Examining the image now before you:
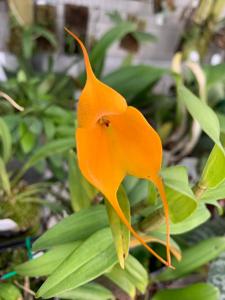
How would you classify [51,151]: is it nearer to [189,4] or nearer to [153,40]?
[153,40]

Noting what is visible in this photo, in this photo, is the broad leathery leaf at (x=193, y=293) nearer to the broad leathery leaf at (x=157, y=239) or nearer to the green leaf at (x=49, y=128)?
the broad leathery leaf at (x=157, y=239)

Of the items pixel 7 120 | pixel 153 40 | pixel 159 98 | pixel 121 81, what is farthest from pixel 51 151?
pixel 153 40

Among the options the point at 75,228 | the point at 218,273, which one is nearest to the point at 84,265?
the point at 75,228

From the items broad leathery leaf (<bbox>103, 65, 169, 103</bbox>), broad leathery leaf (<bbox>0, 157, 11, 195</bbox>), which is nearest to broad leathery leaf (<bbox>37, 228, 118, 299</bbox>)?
broad leathery leaf (<bbox>0, 157, 11, 195</bbox>)

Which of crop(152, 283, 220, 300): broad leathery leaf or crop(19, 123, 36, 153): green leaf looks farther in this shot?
crop(19, 123, 36, 153): green leaf

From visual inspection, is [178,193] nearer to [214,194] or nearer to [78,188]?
[214,194]

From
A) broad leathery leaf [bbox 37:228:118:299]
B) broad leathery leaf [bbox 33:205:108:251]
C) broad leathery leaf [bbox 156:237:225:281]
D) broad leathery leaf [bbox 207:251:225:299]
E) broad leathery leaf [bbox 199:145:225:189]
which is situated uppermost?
broad leathery leaf [bbox 199:145:225:189]

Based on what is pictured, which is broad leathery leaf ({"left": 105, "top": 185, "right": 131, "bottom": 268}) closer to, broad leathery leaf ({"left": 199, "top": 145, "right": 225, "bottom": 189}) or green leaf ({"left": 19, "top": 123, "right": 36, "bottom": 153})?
broad leathery leaf ({"left": 199, "top": 145, "right": 225, "bottom": 189})
